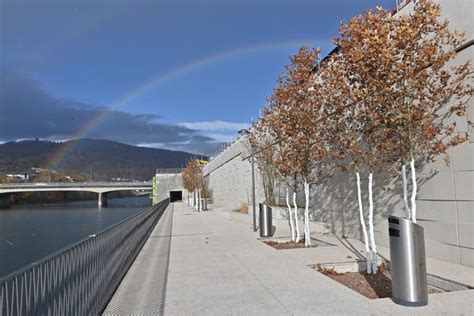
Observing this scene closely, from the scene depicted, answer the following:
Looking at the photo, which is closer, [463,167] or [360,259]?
[463,167]

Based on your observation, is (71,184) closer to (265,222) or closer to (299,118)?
(265,222)

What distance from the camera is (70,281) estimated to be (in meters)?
4.59

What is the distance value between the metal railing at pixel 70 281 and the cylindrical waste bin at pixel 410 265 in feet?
12.7

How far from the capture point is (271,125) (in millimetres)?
11625

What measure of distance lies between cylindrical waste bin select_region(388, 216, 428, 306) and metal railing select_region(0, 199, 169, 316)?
3.88 metres

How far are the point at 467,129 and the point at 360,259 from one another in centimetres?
326

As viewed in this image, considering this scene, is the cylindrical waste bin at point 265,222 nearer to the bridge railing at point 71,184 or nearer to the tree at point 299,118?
the tree at point 299,118

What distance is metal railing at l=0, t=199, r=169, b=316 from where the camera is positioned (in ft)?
10.8

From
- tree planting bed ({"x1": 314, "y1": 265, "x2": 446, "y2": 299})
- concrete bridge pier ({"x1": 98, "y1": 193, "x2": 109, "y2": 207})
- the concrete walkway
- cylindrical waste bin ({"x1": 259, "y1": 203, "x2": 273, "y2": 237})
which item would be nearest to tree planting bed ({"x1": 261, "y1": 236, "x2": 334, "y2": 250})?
cylindrical waste bin ({"x1": 259, "y1": 203, "x2": 273, "y2": 237})

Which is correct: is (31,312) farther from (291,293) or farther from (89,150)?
(89,150)

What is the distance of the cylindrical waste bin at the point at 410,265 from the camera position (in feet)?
17.1

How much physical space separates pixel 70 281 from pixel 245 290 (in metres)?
2.86

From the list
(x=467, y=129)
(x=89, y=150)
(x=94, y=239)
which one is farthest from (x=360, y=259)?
(x=89, y=150)

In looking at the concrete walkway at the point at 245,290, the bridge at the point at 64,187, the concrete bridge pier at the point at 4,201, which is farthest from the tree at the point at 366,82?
the concrete bridge pier at the point at 4,201
